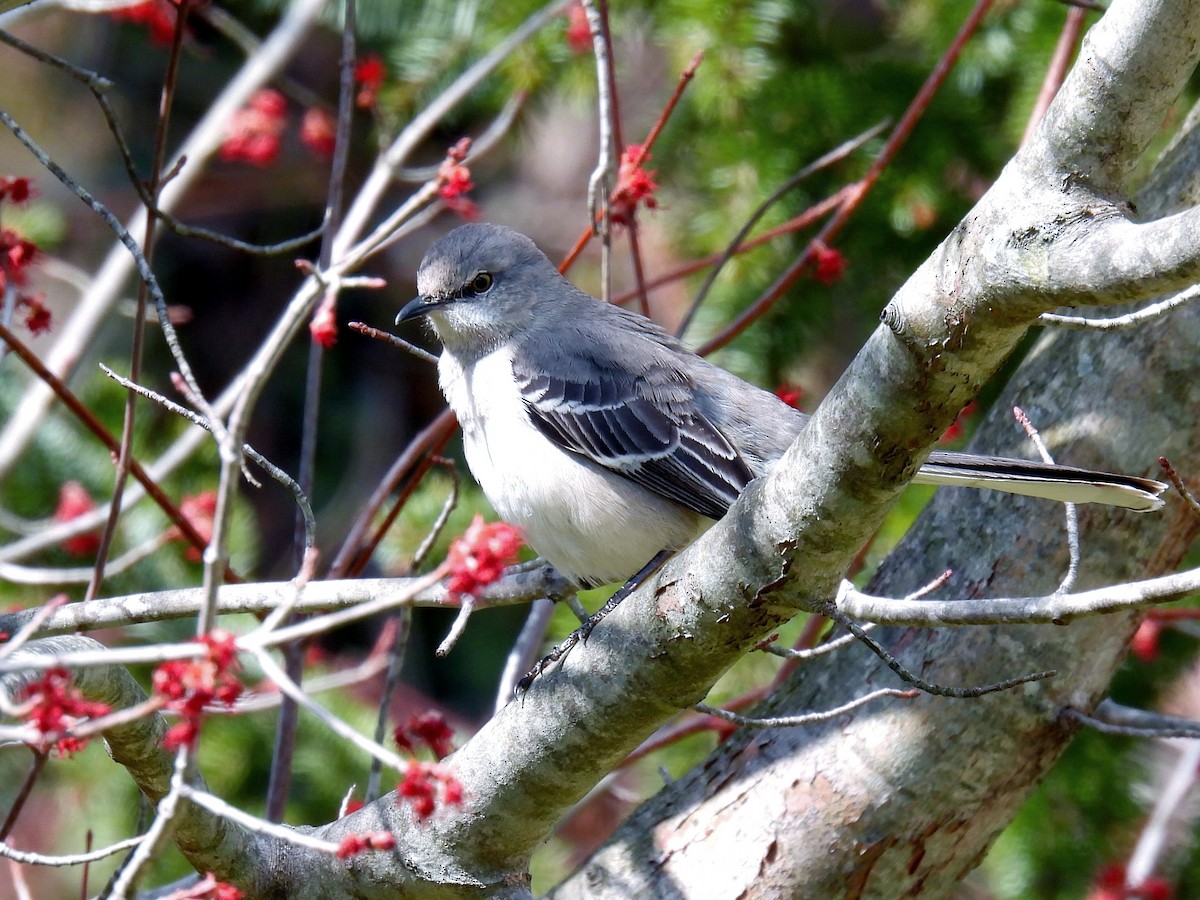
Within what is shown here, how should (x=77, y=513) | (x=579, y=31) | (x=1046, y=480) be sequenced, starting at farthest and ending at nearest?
(x=579, y=31), (x=77, y=513), (x=1046, y=480)

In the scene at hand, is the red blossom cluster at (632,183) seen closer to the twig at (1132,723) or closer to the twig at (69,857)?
the twig at (1132,723)

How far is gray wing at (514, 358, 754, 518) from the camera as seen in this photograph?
3453mm

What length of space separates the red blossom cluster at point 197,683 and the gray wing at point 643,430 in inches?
74.8

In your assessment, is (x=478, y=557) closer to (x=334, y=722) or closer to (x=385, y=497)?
(x=334, y=722)

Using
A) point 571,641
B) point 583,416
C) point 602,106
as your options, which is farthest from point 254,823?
point 602,106

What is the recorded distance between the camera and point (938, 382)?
2023 millimetres

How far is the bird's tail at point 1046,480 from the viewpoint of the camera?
8.89 feet

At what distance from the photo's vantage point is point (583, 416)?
3613 mm

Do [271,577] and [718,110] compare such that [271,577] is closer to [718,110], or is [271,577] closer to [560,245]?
[560,245]

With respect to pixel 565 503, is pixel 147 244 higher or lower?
higher

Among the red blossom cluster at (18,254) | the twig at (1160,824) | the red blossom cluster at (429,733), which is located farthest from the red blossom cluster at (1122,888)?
the red blossom cluster at (18,254)

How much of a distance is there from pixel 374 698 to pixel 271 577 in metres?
1.08

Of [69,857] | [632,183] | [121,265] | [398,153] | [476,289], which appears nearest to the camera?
[69,857]

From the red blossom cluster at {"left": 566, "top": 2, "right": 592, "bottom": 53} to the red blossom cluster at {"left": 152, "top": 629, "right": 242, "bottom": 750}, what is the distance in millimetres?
3044
